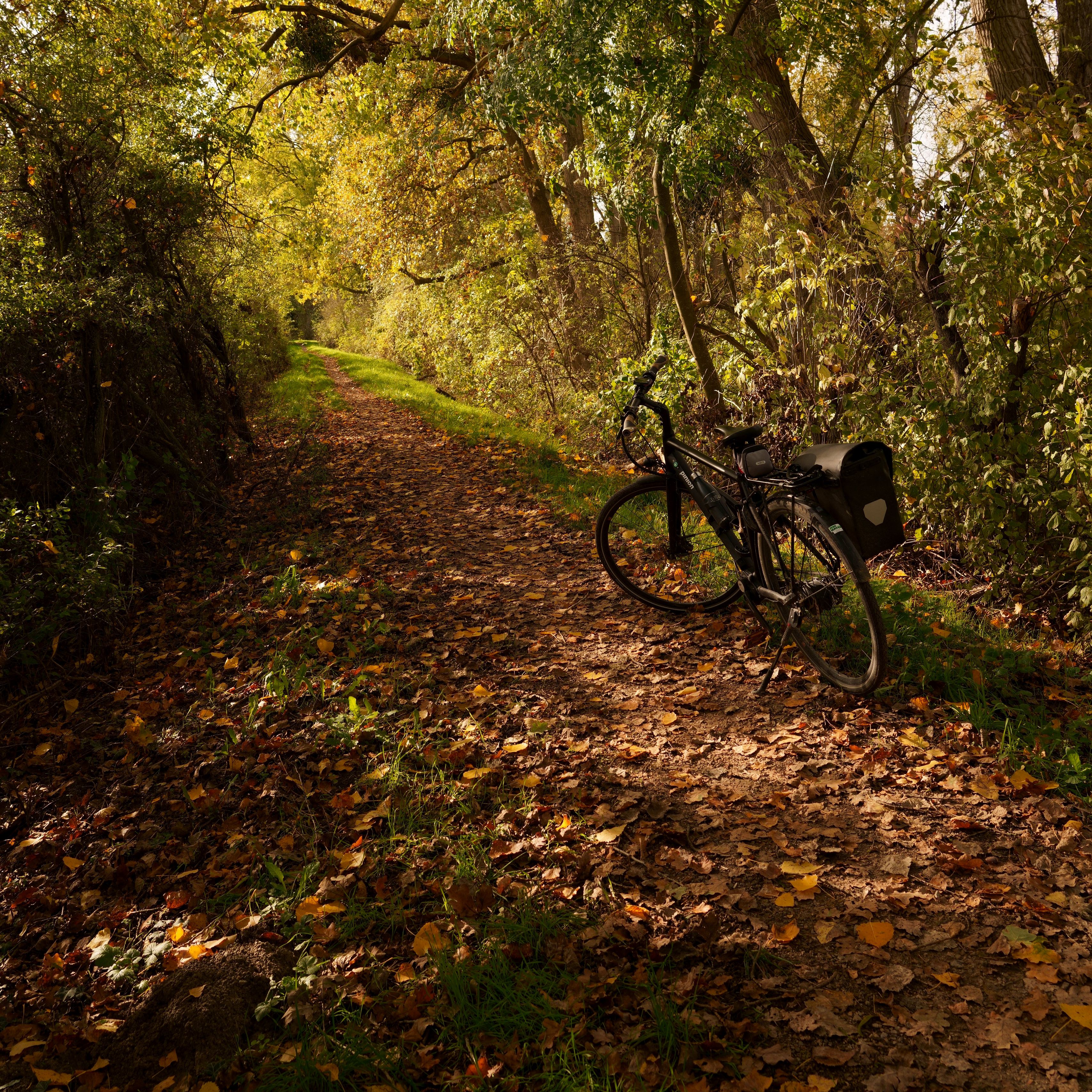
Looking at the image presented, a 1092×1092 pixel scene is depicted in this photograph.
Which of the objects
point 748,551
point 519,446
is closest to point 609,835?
point 748,551

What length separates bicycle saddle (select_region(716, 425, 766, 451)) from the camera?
431 cm

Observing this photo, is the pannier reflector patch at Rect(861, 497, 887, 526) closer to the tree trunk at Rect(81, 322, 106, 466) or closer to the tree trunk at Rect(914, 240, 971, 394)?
the tree trunk at Rect(914, 240, 971, 394)

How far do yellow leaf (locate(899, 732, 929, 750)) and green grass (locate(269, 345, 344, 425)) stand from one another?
12.3m

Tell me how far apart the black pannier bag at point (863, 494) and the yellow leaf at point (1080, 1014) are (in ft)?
6.65

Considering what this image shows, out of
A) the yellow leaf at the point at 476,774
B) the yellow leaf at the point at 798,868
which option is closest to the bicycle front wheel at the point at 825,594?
the yellow leaf at the point at 798,868

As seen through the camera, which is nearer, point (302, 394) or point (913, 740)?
point (913, 740)

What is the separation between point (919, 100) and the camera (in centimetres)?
799

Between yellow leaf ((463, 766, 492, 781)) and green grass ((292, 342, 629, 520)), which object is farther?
green grass ((292, 342, 629, 520))

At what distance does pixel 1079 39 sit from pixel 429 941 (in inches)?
314

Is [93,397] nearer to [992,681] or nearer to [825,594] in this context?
[825,594]

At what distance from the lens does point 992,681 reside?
4.03 metres

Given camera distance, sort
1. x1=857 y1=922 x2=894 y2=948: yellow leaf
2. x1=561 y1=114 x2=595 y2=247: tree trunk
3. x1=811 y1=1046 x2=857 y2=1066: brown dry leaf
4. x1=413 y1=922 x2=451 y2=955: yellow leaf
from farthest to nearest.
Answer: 1. x1=561 y1=114 x2=595 y2=247: tree trunk
2. x1=413 y1=922 x2=451 y2=955: yellow leaf
3. x1=857 y1=922 x2=894 y2=948: yellow leaf
4. x1=811 y1=1046 x2=857 y2=1066: brown dry leaf

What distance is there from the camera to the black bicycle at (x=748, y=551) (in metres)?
3.86

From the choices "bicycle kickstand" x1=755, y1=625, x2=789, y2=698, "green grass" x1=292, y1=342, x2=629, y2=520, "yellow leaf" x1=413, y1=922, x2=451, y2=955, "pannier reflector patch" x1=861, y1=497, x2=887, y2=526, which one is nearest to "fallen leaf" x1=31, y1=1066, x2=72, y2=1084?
"yellow leaf" x1=413, y1=922, x2=451, y2=955
